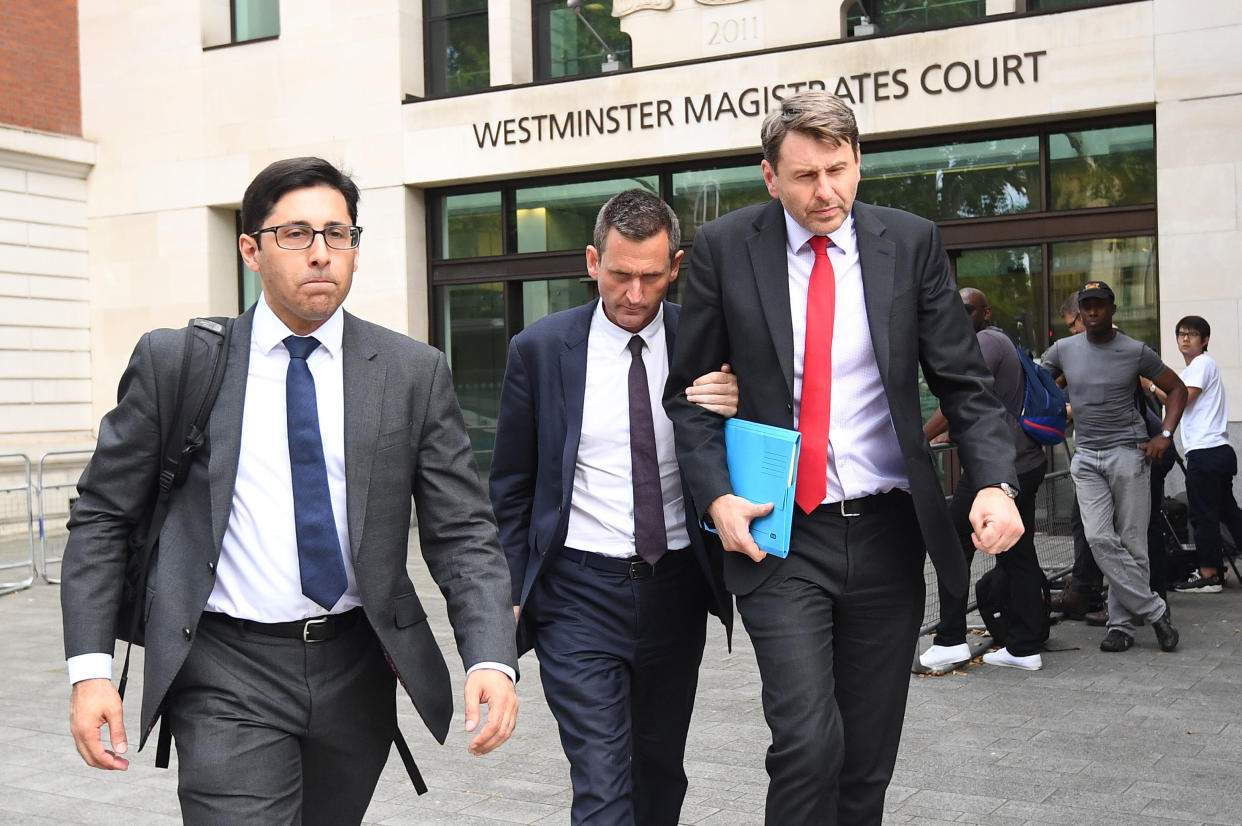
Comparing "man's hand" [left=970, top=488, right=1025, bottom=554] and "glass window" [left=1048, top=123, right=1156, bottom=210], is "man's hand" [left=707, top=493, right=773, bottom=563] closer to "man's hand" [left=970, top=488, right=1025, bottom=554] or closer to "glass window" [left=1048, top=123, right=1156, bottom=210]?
"man's hand" [left=970, top=488, right=1025, bottom=554]

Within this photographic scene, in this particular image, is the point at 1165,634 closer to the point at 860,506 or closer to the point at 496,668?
the point at 860,506

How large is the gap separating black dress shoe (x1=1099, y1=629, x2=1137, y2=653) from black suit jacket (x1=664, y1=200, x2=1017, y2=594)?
5.07 metres

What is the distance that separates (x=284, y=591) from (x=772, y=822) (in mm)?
1391

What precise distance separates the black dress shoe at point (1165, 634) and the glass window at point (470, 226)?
392 inches

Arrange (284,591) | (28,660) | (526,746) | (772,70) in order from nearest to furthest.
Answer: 1. (284,591)
2. (526,746)
3. (28,660)
4. (772,70)

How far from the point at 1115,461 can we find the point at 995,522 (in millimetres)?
5409

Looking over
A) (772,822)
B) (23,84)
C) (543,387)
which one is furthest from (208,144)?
(772,822)

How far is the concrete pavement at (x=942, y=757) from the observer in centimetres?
536

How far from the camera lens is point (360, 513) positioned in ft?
9.92

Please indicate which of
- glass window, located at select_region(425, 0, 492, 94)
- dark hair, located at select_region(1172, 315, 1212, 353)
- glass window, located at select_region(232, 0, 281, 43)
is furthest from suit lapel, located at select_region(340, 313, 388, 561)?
glass window, located at select_region(232, 0, 281, 43)

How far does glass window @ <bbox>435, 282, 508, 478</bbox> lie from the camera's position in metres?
16.7

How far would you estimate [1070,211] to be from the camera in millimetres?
13367

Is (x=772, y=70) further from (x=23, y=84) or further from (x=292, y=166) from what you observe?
(x=292, y=166)

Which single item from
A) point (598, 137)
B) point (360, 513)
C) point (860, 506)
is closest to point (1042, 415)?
point (860, 506)
